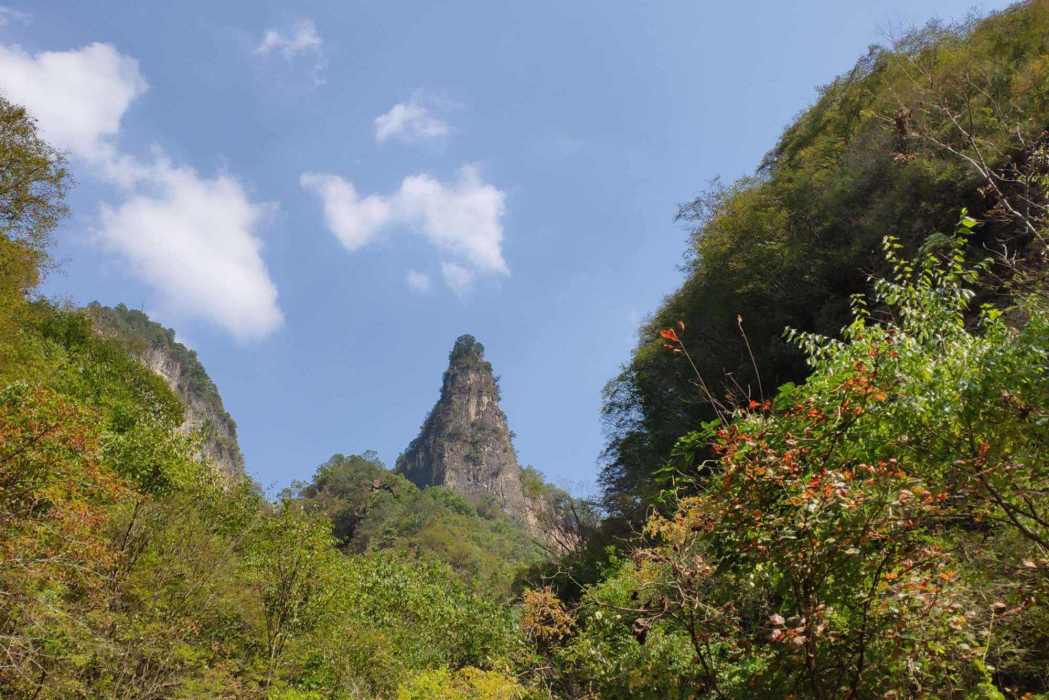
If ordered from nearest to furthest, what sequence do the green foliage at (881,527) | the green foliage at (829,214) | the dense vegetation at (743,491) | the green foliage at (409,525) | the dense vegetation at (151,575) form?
the green foliage at (881,527)
the dense vegetation at (743,491)
the dense vegetation at (151,575)
the green foliage at (829,214)
the green foliage at (409,525)

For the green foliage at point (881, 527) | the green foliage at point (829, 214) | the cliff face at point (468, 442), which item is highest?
the cliff face at point (468, 442)

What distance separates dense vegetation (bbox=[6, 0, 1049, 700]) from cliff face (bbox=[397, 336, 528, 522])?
75777mm

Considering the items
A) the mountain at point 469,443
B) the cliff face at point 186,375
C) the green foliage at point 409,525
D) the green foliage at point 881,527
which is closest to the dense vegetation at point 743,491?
the green foliage at point 881,527

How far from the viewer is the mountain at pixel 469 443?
110750 mm

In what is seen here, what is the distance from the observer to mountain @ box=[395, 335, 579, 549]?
111 metres

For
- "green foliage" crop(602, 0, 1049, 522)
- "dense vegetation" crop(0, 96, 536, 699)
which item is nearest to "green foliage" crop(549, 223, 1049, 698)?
"dense vegetation" crop(0, 96, 536, 699)

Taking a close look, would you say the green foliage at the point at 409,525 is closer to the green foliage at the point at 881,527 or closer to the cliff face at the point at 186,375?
the cliff face at the point at 186,375

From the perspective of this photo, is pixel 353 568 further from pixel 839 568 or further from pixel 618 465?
pixel 839 568

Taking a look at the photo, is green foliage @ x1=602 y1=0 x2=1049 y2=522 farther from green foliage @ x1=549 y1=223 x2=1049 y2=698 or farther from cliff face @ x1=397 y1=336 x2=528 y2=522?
cliff face @ x1=397 y1=336 x2=528 y2=522

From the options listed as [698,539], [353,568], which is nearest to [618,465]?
[353,568]

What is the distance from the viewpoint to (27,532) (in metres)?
9.48

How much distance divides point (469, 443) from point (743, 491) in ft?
369

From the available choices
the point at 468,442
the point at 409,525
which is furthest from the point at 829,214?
the point at 468,442

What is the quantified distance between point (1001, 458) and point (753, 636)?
168 centimetres
